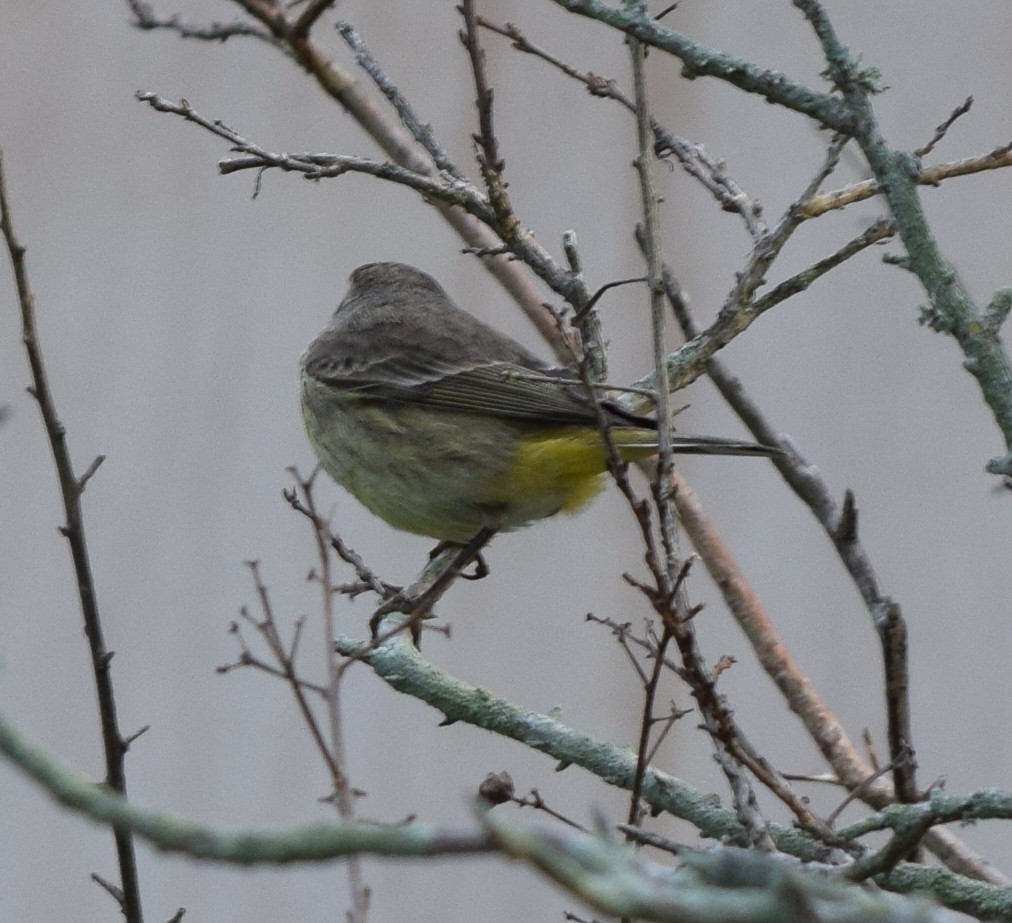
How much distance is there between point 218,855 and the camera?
2.24 feet

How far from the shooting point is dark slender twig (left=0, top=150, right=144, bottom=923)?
1.35m

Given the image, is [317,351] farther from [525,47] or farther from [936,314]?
[936,314]

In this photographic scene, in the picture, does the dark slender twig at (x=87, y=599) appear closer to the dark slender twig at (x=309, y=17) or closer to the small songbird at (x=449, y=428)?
the dark slender twig at (x=309, y=17)

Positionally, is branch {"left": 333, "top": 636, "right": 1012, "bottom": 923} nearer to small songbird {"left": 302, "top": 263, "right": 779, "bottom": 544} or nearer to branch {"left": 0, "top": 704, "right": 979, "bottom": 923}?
branch {"left": 0, "top": 704, "right": 979, "bottom": 923}

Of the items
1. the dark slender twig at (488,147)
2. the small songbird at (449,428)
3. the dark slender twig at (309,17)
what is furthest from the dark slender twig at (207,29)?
the small songbird at (449,428)

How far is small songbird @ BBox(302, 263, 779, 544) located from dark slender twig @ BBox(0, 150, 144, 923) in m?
1.37

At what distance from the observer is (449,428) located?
3.04 meters

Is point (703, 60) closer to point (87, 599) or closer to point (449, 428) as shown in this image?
point (87, 599)

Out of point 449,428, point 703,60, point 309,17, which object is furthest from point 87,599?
point 449,428

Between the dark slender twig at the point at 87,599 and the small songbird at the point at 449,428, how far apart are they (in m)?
1.37

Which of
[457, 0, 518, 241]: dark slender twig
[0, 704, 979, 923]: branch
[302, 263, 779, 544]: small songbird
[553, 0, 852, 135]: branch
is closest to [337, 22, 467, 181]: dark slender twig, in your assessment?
[457, 0, 518, 241]: dark slender twig

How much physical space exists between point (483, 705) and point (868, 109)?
96 centimetres

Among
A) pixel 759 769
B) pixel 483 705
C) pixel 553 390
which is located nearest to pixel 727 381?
pixel 553 390

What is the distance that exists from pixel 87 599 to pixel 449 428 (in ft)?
5.40
